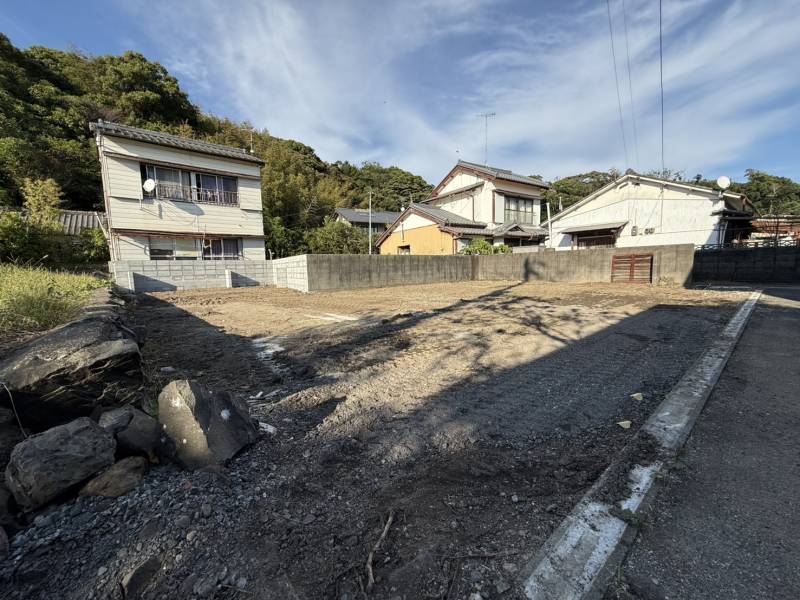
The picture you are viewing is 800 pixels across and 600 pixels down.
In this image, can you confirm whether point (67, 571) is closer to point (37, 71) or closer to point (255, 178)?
point (255, 178)

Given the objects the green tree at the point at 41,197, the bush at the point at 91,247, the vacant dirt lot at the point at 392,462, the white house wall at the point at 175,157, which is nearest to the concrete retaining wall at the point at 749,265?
the vacant dirt lot at the point at 392,462

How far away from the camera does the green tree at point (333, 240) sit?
19.2m

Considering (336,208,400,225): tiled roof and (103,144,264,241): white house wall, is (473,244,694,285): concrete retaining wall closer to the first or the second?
(103,144,264,241): white house wall

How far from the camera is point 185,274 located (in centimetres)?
1181

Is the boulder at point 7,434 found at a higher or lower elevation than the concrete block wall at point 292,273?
lower

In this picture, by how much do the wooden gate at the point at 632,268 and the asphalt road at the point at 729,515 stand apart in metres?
10.0

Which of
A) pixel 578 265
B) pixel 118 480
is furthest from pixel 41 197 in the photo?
pixel 578 265

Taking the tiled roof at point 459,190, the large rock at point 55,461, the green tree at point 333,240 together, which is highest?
the tiled roof at point 459,190

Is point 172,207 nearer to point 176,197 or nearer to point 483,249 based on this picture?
point 176,197

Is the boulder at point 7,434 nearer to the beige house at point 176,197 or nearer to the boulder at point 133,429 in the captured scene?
the boulder at point 133,429

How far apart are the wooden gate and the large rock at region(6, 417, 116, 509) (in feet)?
44.0

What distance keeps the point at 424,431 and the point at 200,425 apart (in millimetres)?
1280

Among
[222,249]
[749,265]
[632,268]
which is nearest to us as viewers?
[632,268]

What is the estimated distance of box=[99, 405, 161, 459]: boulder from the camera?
169 centimetres
